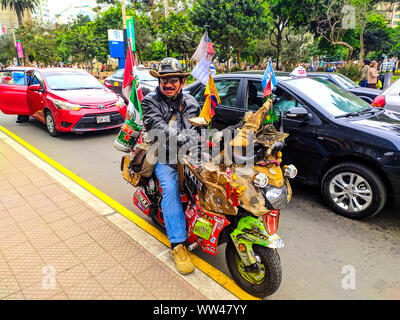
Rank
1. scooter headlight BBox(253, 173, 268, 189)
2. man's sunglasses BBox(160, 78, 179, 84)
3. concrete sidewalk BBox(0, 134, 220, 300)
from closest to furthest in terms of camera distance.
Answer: scooter headlight BBox(253, 173, 268, 189) → concrete sidewalk BBox(0, 134, 220, 300) → man's sunglasses BBox(160, 78, 179, 84)

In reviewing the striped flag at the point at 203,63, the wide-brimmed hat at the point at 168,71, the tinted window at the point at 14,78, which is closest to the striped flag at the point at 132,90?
the wide-brimmed hat at the point at 168,71

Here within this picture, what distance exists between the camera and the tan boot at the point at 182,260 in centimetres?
274

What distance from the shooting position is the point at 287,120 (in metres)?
4.26

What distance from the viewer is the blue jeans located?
2838mm

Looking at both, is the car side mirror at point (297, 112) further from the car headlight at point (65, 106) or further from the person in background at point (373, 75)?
the person in background at point (373, 75)

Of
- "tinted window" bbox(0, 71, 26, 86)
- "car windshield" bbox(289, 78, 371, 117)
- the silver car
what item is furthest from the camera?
"tinted window" bbox(0, 71, 26, 86)

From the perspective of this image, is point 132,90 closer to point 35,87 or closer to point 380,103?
point 380,103

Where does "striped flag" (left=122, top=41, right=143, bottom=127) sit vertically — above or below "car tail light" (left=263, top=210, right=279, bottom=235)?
above

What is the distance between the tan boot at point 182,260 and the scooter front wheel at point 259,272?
382 mm

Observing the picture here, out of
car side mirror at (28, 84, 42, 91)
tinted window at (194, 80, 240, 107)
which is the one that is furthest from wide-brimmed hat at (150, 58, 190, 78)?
car side mirror at (28, 84, 42, 91)

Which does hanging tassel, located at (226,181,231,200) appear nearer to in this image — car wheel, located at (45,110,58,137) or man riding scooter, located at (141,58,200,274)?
man riding scooter, located at (141,58,200,274)

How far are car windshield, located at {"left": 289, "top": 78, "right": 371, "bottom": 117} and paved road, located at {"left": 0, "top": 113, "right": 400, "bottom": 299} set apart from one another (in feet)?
4.26
